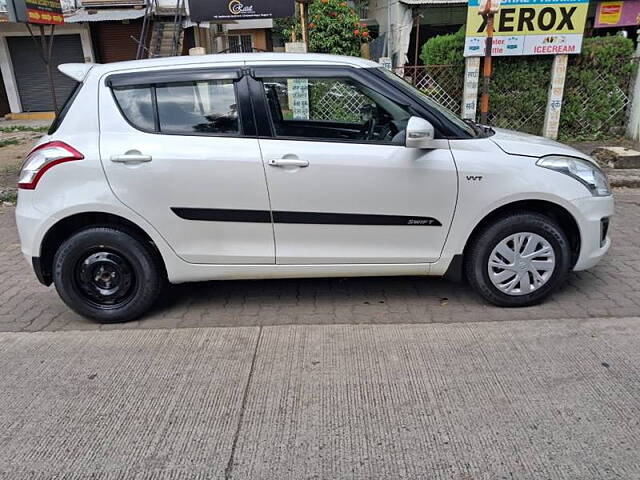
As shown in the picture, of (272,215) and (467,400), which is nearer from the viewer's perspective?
(467,400)

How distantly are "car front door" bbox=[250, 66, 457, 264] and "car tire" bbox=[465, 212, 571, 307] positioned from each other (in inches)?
12.8

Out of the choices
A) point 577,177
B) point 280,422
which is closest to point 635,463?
point 280,422

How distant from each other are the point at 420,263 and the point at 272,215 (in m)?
1.12

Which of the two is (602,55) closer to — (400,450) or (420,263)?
(420,263)

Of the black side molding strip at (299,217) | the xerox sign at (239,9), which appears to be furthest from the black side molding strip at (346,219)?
the xerox sign at (239,9)

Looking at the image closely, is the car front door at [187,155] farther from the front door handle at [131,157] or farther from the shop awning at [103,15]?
the shop awning at [103,15]

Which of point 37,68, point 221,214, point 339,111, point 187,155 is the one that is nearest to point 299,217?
point 221,214

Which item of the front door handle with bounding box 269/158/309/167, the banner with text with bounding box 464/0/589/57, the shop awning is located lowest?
the front door handle with bounding box 269/158/309/167

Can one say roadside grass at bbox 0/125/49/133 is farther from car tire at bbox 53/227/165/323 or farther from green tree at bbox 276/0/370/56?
car tire at bbox 53/227/165/323

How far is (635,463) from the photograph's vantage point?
2244 millimetres

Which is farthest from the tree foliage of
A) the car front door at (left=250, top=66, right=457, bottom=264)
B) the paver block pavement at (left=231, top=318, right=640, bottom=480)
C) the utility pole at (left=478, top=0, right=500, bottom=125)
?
the paver block pavement at (left=231, top=318, right=640, bottom=480)

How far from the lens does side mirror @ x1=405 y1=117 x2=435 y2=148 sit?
3.22 m

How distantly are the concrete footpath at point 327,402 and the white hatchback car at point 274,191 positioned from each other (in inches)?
18.2

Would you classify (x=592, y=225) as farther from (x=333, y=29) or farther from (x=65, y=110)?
(x=333, y=29)
